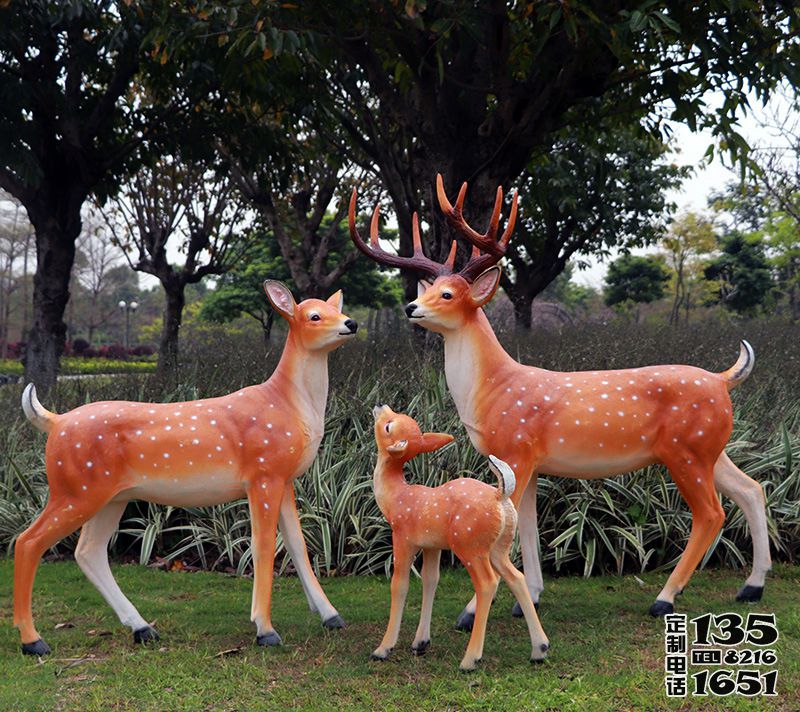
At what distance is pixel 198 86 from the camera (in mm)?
9383

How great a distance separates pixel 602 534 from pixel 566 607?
2.78 ft

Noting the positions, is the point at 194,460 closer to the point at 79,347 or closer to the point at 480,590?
the point at 480,590

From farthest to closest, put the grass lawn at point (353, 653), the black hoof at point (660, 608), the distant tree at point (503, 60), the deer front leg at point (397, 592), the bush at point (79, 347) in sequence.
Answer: the bush at point (79, 347) → the distant tree at point (503, 60) → the black hoof at point (660, 608) → the deer front leg at point (397, 592) → the grass lawn at point (353, 653)

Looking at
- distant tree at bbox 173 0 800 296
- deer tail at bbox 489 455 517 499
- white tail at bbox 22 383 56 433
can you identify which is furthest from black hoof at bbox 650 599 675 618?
distant tree at bbox 173 0 800 296

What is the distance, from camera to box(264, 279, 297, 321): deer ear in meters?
4.00

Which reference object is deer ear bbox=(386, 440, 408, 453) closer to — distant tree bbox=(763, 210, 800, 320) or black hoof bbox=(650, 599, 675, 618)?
black hoof bbox=(650, 599, 675, 618)

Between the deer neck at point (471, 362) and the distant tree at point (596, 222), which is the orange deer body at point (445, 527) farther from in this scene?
the distant tree at point (596, 222)

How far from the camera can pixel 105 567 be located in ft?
13.0

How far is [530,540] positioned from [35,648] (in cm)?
264

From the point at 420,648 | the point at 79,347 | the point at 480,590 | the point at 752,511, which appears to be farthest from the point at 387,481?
the point at 79,347

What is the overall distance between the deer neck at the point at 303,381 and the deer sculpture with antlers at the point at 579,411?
0.57m

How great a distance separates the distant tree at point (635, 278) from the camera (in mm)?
28719

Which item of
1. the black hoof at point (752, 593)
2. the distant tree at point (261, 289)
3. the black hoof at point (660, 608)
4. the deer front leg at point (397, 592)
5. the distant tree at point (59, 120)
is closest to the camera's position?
the deer front leg at point (397, 592)

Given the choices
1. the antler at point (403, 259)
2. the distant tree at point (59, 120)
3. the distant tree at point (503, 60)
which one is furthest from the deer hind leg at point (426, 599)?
the distant tree at point (59, 120)
